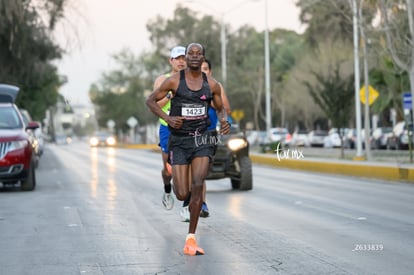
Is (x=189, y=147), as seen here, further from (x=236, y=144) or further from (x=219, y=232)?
(x=236, y=144)

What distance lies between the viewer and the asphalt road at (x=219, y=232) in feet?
27.9

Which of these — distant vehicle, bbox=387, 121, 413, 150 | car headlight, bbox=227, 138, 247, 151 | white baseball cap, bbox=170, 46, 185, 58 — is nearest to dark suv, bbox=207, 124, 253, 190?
car headlight, bbox=227, 138, 247, 151

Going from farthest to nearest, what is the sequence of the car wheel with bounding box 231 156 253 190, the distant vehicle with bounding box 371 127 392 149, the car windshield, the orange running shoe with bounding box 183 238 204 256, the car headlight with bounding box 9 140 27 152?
the distant vehicle with bounding box 371 127 392 149
the car windshield
the car wheel with bounding box 231 156 253 190
the car headlight with bounding box 9 140 27 152
the orange running shoe with bounding box 183 238 204 256

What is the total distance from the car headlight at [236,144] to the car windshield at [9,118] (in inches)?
176

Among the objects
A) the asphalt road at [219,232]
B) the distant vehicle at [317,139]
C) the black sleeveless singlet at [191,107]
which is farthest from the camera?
the distant vehicle at [317,139]

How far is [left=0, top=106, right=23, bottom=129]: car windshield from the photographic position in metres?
19.4

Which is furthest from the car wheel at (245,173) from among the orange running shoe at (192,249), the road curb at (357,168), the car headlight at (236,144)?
the orange running shoe at (192,249)

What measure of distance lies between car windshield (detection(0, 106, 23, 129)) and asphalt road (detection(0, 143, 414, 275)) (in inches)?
63.7

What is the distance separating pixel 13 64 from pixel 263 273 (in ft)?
112

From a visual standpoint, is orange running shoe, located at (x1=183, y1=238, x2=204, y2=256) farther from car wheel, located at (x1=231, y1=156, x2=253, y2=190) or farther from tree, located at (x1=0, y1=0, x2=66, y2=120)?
tree, located at (x1=0, y1=0, x2=66, y2=120)

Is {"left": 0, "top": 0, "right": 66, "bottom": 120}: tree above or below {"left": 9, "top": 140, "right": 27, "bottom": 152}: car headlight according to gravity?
above

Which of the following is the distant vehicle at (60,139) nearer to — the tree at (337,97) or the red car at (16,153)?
the tree at (337,97)

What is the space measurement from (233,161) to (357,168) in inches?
292

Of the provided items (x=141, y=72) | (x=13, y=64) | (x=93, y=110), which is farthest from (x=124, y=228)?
(x=93, y=110)
